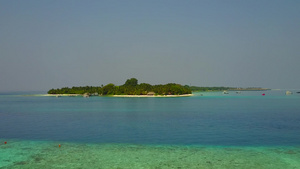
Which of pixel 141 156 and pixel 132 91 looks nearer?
pixel 141 156

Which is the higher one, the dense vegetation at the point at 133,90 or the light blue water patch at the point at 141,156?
the dense vegetation at the point at 133,90

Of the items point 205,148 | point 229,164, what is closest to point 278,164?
point 229,164

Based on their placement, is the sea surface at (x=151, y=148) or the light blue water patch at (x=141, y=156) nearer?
the light blue water patch at (x=141, y=156)

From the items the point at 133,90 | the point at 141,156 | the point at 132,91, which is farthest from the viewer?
the point at 133,90

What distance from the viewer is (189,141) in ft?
93.4

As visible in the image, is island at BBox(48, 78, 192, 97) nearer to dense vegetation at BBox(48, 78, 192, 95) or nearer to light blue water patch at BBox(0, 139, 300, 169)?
dense vegetation at BBox(48, 78, 192, 95)

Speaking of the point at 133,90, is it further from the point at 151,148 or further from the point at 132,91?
the point at 151,148

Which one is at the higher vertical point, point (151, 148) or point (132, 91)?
point (132, 91)

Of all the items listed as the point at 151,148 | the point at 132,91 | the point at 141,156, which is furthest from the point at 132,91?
the point at 141,156

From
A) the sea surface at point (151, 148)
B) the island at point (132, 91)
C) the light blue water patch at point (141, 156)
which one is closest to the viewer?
the light blue water patch at point (141, 156)

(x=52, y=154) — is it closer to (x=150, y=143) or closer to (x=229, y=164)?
(x=150, y=143)

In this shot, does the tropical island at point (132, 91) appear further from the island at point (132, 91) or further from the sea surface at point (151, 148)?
the sea surface at point (151, 148)

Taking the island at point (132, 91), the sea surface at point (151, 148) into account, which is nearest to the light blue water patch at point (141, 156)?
the sea surface at point (151, 148)

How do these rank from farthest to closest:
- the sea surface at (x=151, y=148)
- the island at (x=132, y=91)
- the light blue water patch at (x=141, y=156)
Result: the island at (x=132, y=91) < the sea surface at (x=151, y=148) < the light blue water patch at (x=141, y=156)
